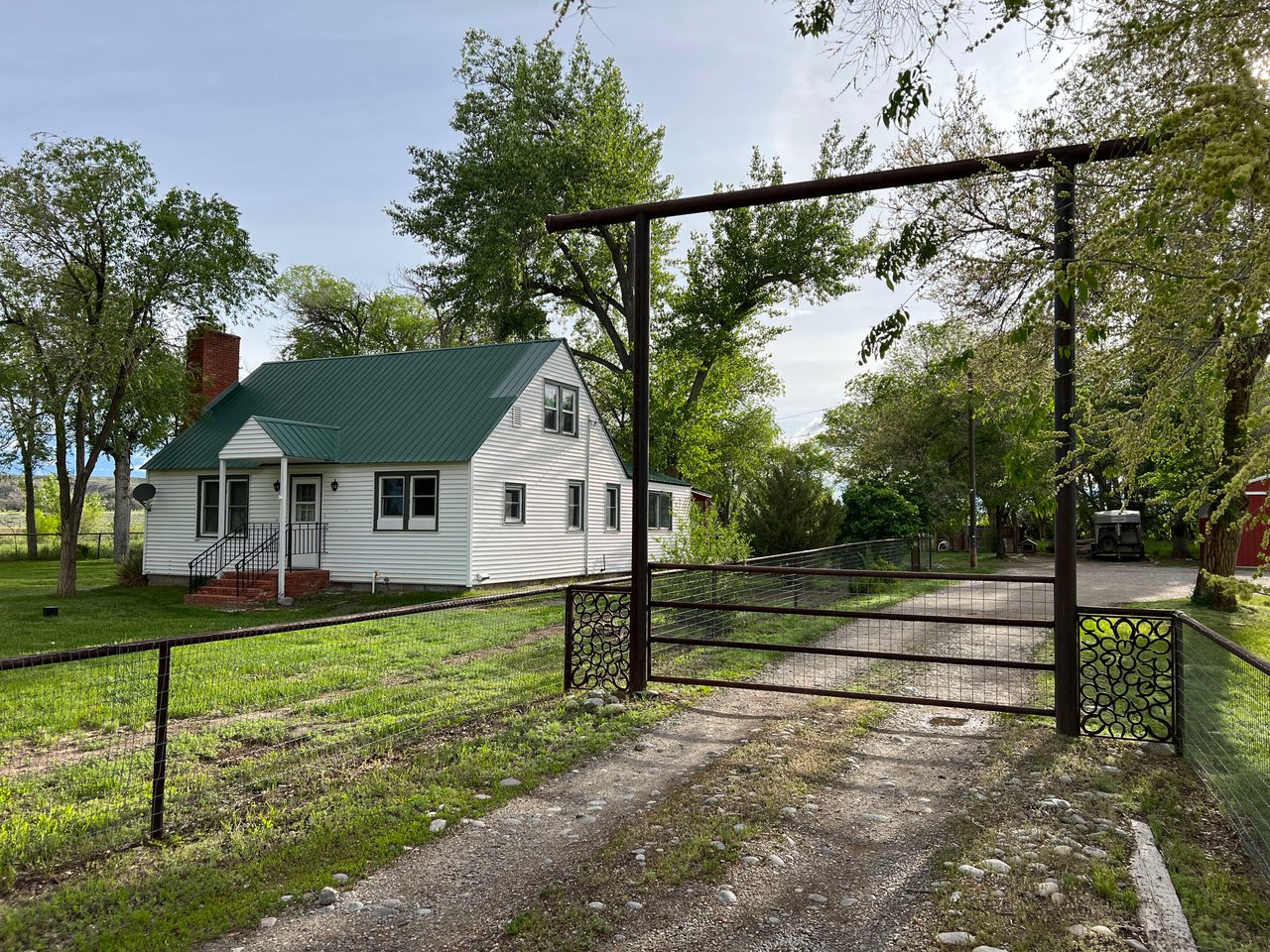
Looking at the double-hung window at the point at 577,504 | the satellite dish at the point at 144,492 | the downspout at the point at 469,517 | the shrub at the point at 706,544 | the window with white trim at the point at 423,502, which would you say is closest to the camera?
the shrub at the point at 706,544

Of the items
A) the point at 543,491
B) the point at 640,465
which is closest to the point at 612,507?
the point at 543,491

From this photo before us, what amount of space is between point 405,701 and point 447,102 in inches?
1058

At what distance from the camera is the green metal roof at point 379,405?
19.6m

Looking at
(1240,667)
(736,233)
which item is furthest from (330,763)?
(736,233)

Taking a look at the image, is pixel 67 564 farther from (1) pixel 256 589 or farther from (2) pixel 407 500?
(2) pixel 407 500

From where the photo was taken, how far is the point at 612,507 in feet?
A: 82.3

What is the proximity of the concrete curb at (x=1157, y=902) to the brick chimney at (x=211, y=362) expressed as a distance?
24.1 meters

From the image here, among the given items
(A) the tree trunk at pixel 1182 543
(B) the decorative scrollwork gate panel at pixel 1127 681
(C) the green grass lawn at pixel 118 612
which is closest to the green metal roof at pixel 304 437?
(C) the green grass lawn at pixel 118 612

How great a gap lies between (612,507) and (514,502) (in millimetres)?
5117

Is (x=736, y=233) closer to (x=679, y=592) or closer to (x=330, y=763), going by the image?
(x=679, y=592)

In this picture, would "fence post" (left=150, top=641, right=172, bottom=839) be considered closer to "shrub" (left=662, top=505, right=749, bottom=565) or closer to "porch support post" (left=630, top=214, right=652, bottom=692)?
"porch support post" (left=630, top=214, right=652, bottom=692)

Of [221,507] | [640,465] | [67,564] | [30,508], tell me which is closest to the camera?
[640,465]

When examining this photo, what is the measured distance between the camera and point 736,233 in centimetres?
2730

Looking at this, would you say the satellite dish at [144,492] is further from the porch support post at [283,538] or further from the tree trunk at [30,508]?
the tree trunk at [30,508]
